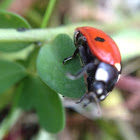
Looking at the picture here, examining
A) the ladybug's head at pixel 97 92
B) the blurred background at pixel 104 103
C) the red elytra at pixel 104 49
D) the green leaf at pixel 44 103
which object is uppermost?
the red elytra at pixel 104 49

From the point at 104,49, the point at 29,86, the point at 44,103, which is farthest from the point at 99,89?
the point at 29,86

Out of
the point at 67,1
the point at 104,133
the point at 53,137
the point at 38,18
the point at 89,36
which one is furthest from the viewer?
the point at 67,1

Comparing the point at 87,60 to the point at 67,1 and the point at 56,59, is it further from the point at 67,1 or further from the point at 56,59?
the point at 67,1

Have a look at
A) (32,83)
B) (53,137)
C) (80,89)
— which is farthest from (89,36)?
(53,137)

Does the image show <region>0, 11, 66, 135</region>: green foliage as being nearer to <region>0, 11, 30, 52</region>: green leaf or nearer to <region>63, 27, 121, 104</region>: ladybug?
<region>0, 11, 30, 52</region>: green leaf

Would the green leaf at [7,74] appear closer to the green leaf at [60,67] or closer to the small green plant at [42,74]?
the small green plant at [42,74]

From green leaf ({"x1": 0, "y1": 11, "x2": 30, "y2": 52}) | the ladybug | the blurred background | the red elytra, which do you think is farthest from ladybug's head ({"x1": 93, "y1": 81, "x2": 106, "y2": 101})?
the blurred background

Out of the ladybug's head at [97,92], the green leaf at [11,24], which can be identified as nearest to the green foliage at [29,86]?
the green leaf at [11,24]
